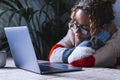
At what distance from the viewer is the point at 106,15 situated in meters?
1.50

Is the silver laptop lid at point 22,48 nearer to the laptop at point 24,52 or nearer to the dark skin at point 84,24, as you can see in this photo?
the laptop at point 24,52

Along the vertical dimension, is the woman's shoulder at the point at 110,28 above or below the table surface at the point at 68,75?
above

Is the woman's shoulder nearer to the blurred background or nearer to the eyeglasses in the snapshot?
the eyeglasses

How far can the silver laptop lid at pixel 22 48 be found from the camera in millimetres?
1139

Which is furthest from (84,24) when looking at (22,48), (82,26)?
(22,48)

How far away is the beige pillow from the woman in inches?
0.6

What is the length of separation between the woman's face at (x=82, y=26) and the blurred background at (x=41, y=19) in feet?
3.00

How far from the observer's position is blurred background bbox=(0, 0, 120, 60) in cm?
245

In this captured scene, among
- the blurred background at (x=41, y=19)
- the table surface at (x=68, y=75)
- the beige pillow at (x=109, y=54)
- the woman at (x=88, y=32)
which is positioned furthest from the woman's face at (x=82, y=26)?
the blurred background at (x=41, y=19)

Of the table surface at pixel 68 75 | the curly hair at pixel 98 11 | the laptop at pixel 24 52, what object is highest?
the curly hair at pixel 98 11

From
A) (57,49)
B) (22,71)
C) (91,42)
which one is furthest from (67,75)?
(57,49)

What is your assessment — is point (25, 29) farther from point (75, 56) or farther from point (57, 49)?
point (57, 49)

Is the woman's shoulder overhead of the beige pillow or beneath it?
overhead

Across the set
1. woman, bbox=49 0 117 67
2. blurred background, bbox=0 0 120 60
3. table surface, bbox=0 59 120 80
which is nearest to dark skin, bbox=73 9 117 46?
woman, bbox=49 0 117 67
